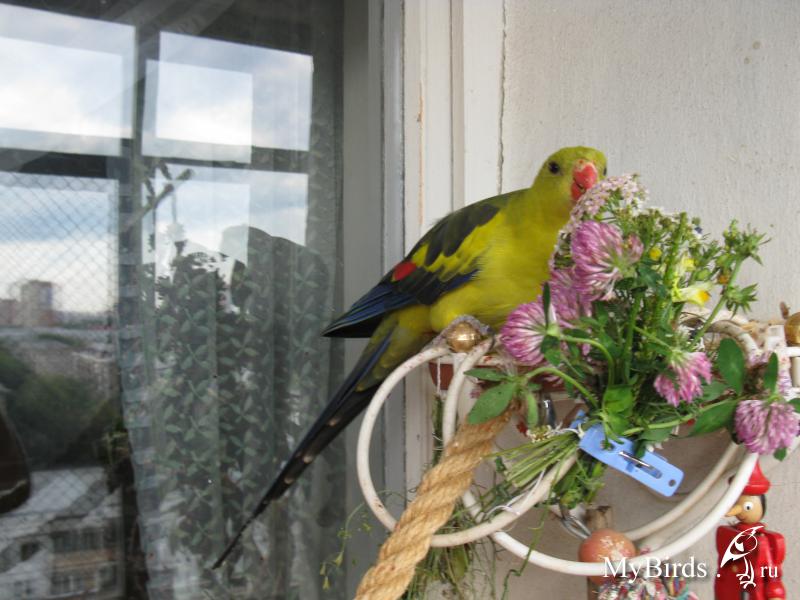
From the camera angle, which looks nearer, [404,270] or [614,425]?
[614,425]

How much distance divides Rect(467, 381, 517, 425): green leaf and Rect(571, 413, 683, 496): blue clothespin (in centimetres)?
8

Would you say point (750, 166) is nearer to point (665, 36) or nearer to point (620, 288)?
point (665, 36)

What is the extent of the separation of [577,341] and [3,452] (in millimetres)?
907

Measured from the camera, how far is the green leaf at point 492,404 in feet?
2.00

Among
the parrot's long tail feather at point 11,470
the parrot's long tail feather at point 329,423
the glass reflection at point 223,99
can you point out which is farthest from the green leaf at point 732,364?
the parrot's long tail feather at point 11,470

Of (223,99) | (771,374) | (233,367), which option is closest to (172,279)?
(233,367)

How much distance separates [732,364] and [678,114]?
0.48 m

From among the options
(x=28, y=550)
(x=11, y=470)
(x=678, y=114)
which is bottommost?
(x=28, y=550)

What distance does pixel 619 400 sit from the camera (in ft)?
1.99

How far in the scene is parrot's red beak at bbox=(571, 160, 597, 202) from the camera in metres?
0.86

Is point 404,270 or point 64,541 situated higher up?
point 404,270

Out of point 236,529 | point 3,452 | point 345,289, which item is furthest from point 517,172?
point 3,452

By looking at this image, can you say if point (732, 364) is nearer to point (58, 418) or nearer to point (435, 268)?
point (435, 268)

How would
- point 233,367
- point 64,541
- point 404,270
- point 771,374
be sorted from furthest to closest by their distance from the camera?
1. point 233,367
2. point 64,541
3. point 404,270
4. point 771,374
